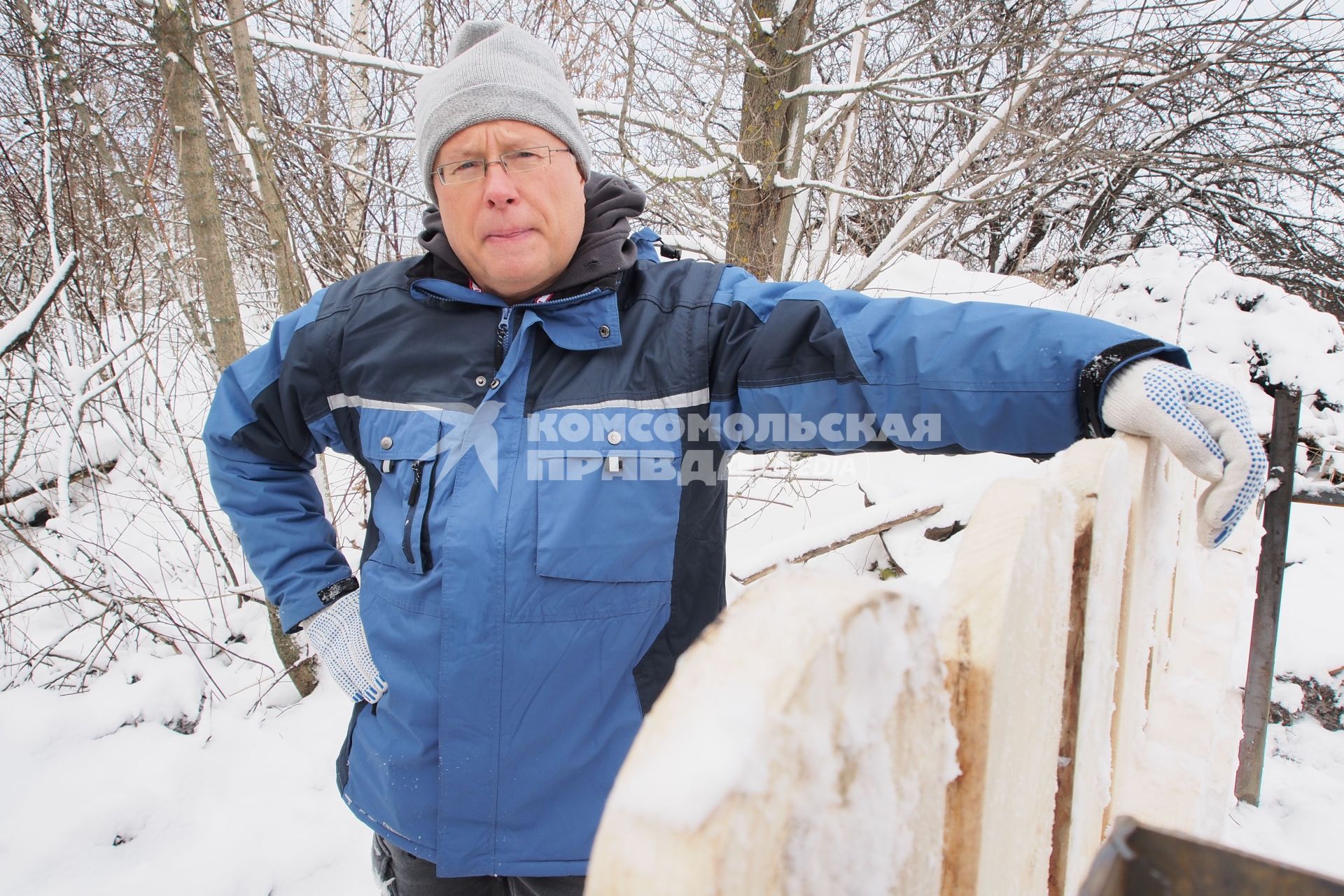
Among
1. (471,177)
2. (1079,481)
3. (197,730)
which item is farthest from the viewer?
(197,730)

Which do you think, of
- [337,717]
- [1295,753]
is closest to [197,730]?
[337,717]

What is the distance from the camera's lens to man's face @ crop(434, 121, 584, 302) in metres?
1.54

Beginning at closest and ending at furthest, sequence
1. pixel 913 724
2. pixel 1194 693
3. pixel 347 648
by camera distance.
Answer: pixel 913 724
pixel 1194 693
pixel 347 648

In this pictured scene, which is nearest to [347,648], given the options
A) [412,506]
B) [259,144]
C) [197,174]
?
[412,506]

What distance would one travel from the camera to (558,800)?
1.48 m

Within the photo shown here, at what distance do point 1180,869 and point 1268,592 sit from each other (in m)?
3.47

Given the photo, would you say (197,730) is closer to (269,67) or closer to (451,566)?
(451,566)

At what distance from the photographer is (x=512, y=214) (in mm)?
1521

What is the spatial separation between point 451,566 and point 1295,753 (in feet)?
15.3

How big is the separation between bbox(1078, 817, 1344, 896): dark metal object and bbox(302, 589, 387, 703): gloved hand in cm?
152

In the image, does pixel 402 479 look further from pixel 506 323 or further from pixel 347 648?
pixel 347 648

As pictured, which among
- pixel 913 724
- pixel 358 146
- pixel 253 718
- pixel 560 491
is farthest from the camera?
pixel 358 146

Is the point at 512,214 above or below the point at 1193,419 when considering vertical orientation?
above
